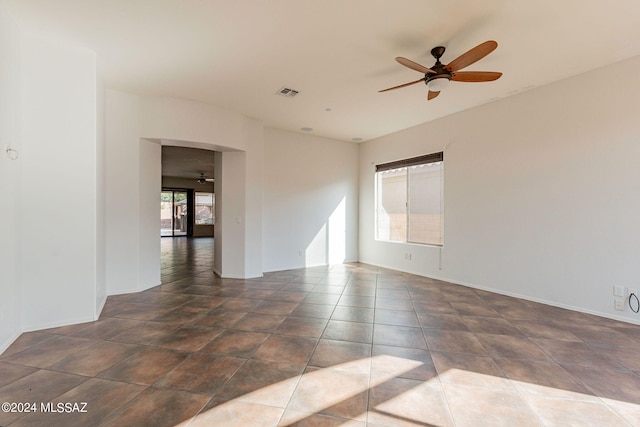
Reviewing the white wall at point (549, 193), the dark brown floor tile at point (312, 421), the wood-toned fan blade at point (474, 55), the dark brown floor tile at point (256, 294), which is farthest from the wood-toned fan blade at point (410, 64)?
the dark brown floor tile at point (256, 294)

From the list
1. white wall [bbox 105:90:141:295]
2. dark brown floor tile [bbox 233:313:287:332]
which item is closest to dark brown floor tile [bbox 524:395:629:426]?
dark brown floor tile [bbox 233:313:287:332]

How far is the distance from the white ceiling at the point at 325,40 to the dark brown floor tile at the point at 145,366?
2930 millimetres

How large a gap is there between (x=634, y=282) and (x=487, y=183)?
203 centimetres

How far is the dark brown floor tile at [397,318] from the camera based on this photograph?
3198mm

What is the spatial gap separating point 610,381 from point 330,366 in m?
2.04

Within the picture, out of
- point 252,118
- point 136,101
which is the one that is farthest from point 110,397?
point 252,118

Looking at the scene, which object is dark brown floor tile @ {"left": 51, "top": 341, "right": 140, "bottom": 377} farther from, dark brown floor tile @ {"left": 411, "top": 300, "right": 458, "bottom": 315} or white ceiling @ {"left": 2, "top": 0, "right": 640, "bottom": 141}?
dark brown floor tile @ {"left": 411, "top": 300, "right": 458, "bottom": 315}

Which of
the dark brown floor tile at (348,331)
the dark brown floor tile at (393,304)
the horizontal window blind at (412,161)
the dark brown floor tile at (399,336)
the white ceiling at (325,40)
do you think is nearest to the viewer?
the white ceiling at (325,40)

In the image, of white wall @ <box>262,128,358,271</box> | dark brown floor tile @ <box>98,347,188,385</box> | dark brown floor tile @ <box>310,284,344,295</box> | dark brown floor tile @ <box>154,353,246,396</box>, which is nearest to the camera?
dark brown floor tile @ <box>154,353,246,396</box>

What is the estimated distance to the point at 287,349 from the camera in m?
2.57

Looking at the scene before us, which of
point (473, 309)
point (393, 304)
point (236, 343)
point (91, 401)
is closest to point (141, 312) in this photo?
point (236, 343)

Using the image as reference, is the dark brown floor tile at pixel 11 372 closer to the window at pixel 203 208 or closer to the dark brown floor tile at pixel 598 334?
the dark brown floor tile at pixel 598 334

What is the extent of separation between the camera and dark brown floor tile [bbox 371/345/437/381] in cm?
219

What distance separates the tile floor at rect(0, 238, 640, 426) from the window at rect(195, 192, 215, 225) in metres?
9.85
